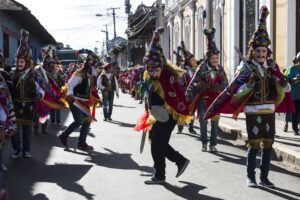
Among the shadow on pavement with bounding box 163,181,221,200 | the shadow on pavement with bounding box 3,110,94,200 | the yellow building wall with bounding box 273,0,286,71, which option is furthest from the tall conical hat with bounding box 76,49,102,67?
the yellow building wall with bounding box 273,0,286,71

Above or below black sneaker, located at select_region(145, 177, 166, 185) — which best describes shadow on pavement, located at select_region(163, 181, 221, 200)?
below

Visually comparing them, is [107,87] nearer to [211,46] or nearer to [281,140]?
[211,46]

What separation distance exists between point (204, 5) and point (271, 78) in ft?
52.4

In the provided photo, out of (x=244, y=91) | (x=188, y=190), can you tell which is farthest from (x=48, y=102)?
(x=244, y=91)

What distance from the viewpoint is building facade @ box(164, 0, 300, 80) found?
473 inches

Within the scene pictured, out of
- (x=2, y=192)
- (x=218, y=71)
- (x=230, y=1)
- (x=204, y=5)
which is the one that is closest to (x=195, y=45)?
(x=204, y=5)

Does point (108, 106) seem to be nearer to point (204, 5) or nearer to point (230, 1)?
point (230, 1)

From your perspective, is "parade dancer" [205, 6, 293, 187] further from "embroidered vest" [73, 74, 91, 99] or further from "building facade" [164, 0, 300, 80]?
"embroidered vest" [73, 74, 91, 99]

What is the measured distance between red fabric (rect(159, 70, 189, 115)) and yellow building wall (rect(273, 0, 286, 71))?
7.49 metres

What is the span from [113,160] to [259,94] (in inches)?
114

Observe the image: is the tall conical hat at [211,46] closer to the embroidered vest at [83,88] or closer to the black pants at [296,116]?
the embroidered vest at [83,88]

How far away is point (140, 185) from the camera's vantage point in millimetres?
5695

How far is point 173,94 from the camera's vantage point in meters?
5.57

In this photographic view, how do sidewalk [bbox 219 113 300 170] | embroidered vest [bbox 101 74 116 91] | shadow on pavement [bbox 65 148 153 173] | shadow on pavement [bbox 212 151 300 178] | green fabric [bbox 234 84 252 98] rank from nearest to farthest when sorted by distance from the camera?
green fabric [bbox 234 84 252 98] → shadow on pavement [bbox 212 151 300 178] → shadow on pavement [bbox 65 148 153 173] → sidewalk [bbox 219 113 300 170] → embroidered vest [bbox 101 74 116 91]
